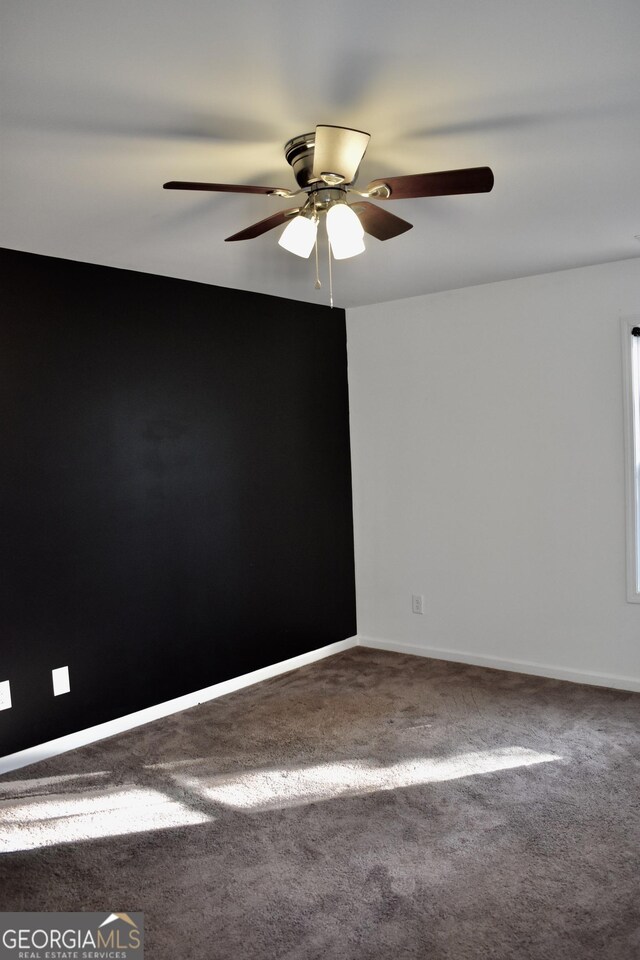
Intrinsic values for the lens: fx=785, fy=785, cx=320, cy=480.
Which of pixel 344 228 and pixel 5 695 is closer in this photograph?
pixel 344 228

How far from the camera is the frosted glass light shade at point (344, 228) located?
2402 mm

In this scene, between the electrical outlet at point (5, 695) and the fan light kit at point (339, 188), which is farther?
the electrical outlet at point (5, 695)

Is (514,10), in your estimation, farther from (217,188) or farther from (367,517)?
(367,517)

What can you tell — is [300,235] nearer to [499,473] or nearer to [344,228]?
[344,228]

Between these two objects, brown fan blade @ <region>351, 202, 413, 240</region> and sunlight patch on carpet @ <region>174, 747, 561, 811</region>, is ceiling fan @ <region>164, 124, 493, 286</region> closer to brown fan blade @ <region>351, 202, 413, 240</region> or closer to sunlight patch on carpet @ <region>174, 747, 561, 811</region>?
brown fan blade @ <region>351, 202, 413, 240</region>

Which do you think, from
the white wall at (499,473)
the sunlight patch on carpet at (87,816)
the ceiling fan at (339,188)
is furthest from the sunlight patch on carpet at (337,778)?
the ceiling fan at (339,188)

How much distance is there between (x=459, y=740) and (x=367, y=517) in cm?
197

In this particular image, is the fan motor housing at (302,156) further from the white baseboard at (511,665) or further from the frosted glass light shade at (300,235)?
the white baseboard at (511,665)

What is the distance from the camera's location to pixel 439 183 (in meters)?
2.22

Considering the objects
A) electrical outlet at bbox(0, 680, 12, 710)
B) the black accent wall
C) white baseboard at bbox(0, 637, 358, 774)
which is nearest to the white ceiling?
the black accent wall

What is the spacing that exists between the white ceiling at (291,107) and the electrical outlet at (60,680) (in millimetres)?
1932

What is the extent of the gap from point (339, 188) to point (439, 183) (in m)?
0.38

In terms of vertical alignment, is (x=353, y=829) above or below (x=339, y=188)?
below

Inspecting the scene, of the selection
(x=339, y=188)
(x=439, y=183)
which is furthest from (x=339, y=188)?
(x=439, y=183)
